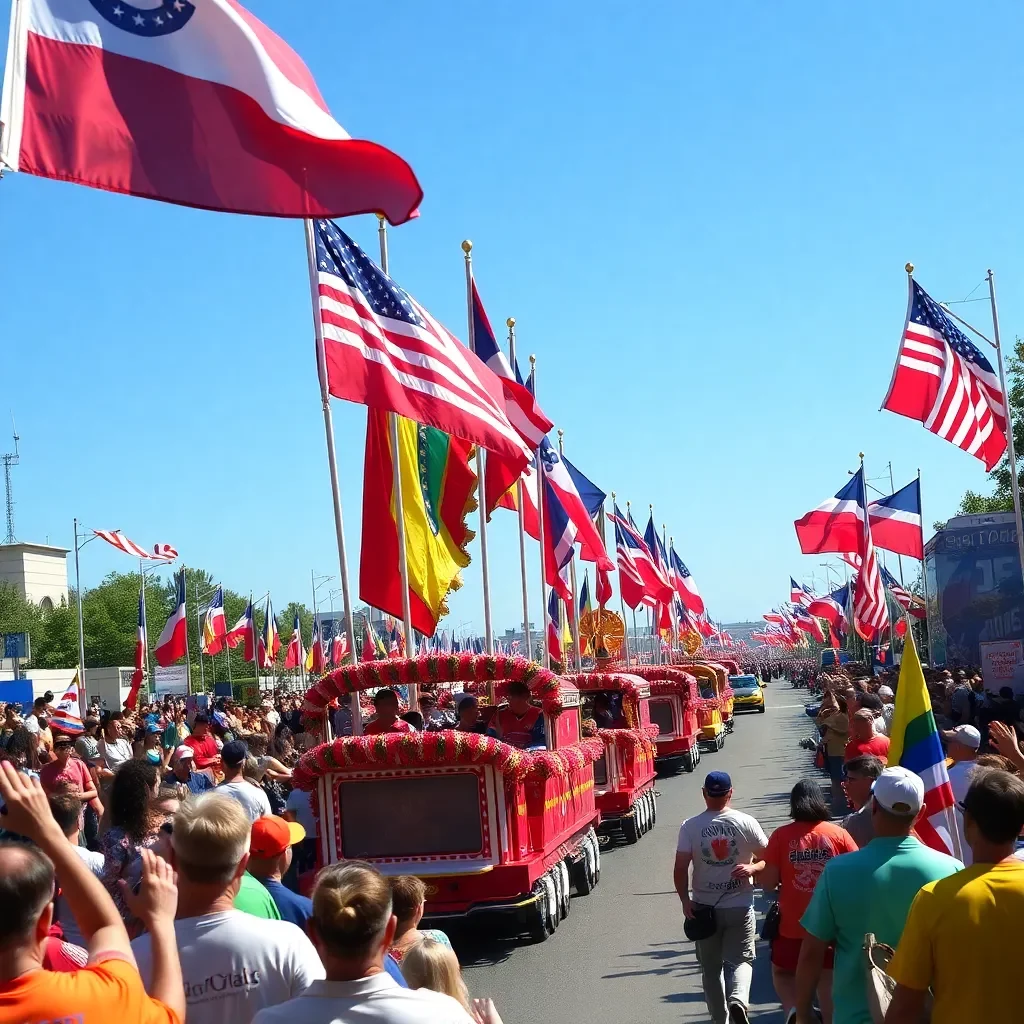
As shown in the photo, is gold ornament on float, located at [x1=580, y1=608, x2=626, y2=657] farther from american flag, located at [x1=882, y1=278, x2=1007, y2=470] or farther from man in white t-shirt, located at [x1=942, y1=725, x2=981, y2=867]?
man in white t-shirt, located at [x1=942, y1=725, x2=981, y2=867]

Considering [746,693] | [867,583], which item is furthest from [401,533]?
[746,693]

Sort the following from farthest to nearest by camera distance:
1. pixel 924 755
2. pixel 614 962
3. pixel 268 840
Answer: pixel 614 962, pixel 924 755, pixel 268 840

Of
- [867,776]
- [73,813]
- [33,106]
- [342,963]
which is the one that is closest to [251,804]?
[73,813]

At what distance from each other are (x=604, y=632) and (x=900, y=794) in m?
34.1

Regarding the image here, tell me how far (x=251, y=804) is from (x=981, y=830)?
5.97 m

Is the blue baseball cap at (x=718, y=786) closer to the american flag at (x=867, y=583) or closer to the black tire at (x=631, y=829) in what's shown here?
the black tire at (x=631, y=829)

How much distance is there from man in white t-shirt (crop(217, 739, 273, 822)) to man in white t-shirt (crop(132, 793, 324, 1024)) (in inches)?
202

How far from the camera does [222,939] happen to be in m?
4.46

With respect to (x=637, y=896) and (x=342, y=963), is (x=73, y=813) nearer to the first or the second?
(x=342, y=963)

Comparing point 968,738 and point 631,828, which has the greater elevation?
point 968,738

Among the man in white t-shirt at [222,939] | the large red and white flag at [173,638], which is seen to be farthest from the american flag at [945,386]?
the large red and white flag at [173,638]

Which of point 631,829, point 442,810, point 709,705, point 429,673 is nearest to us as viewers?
point 442,810

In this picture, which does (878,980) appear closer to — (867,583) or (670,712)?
(670,712)

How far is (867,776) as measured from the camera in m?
8.19
